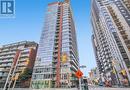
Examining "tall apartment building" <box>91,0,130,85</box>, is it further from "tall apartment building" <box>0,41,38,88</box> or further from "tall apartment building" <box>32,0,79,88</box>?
"tall apartment building" <box>0,41,38,88</box>

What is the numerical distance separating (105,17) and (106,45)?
17903 mm

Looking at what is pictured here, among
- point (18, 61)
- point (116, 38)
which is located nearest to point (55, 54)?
point (18, 61)

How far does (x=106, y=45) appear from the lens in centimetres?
8550

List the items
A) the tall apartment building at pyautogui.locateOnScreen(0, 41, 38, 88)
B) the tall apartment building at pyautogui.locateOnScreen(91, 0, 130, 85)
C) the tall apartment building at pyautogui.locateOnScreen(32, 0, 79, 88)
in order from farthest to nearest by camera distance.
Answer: the tall apartment building at pyautogui.locateOnScreen(0, 41, 38, 88)
the tall apartment building at pyautogui.locateOnScreen(91, 0, 130, 85)
the tall apartment building at pyautogui.locateOnScreen(32, 0, 79, 88)

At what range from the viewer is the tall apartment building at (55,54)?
64.2 m

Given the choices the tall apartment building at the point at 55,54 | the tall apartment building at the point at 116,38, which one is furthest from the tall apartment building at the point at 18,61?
the tall apartment building at the point at 116,38

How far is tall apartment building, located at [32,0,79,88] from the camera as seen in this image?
64250 millimetres

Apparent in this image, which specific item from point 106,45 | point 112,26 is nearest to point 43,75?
point 106,45

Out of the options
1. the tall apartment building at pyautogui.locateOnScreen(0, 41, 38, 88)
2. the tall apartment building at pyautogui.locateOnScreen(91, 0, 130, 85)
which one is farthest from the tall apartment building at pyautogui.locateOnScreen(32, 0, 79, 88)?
the tall apartment building at pyautogui.locateOnScreen(91, 0, 130, 85)

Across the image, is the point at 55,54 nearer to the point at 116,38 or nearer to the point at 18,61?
the point at 18,61

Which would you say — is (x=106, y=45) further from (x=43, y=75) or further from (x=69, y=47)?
(x=43, y=75)

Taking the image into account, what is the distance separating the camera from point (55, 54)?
7275 centimetres

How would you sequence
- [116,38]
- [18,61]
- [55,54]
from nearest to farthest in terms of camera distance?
1. [55,54]
2. [116,38]
3. [18,61]

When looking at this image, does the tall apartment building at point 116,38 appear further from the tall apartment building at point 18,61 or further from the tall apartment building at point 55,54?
the tall apartment building at point 18,61
